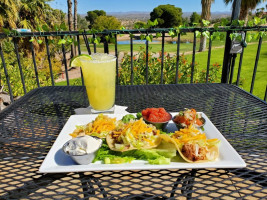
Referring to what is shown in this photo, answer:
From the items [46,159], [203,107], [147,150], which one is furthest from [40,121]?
[203,107]

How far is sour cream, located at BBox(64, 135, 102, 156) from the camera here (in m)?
0.86

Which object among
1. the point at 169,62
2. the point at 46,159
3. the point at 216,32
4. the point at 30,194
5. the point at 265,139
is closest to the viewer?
the point at 30,194

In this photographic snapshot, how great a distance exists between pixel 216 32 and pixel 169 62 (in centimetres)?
226

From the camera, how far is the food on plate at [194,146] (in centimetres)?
87

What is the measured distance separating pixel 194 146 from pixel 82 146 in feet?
1.50

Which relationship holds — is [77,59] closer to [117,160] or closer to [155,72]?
[117,160]

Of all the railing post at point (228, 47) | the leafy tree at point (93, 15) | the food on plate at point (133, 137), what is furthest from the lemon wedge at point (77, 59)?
the leafy tree at point (93, 15)

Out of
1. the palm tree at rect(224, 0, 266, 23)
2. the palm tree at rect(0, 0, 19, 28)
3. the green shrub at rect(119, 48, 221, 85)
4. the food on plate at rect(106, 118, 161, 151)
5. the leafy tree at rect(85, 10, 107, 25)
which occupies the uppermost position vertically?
the leafy tree at rect(85, 10, 107, 25)

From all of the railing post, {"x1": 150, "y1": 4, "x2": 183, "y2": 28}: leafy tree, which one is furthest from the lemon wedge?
{"x1": 150, "y1": 4, "x2": 183, "y2": 28}: leafy tree

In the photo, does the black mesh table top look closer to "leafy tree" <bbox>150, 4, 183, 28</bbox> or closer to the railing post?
the railing post

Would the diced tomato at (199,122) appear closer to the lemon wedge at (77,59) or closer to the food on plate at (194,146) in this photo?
the food on plate at (194,146)

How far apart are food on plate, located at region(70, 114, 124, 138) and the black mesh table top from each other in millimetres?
130

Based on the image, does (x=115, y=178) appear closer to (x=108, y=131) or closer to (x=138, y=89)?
(x=108, y=131)

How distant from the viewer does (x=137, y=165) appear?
0.84 meters
